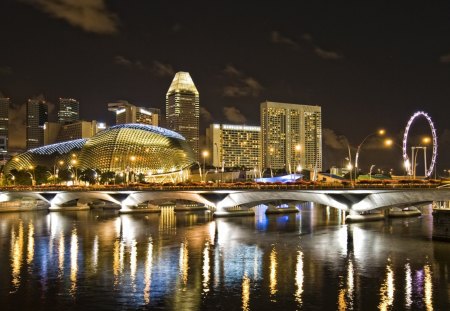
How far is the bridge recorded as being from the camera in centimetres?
6481

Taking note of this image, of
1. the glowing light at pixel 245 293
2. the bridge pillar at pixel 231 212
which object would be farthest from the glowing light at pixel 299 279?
the bridge pillar at pixel 231 212

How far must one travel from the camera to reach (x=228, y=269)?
1614 inches

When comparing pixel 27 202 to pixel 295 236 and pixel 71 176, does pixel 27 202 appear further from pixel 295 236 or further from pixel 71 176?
pixel 295 236

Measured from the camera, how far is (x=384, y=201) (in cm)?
6775

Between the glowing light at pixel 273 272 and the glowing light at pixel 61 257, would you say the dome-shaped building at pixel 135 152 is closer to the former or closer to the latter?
the glowing light at pixel 61 257

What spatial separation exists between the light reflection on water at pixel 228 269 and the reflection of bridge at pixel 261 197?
3.73m

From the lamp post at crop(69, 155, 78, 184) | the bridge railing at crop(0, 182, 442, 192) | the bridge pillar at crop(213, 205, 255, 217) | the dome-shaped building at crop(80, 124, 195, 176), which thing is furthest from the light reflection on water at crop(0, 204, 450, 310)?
the dome-shaped building at crop(80, 124, 195, 176)

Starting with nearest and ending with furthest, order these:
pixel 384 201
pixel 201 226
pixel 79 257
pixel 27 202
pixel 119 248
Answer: pixel 79 257, pixel 119 248, pixel 384 201, pixel 201 226, pixel 27 202

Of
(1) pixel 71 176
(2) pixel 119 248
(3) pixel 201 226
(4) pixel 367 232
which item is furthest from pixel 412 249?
(1) pixel 71 176

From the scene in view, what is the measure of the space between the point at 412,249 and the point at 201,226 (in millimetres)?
34164

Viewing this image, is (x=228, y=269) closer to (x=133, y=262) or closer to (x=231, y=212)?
(x=133, y=262)

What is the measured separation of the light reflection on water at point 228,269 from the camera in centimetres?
3120

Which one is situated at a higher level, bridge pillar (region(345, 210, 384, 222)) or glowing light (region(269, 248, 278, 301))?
bridge pillar (region(345, 210, 384, 222))

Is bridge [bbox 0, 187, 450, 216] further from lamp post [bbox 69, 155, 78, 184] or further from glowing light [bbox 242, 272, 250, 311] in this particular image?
glowing light [bbox 242, 272, 250, 311]
